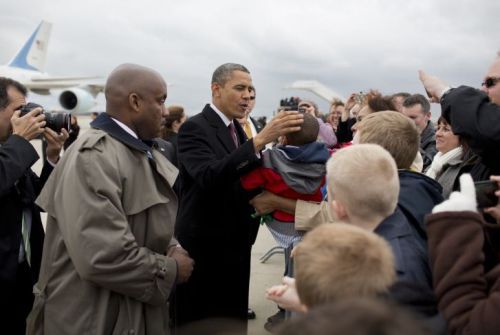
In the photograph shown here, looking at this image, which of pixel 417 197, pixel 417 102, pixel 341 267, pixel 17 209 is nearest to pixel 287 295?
pixel 341 267

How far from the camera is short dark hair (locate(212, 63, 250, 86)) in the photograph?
314 centimetres

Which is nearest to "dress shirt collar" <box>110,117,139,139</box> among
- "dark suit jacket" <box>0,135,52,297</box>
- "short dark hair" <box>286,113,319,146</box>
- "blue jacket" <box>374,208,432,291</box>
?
"dark suit jacket" <box>0,135,52,297</box>

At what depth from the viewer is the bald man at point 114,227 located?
6.34ft

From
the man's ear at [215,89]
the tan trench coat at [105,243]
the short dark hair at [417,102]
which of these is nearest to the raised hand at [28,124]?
the tan trench coat at [105,243]

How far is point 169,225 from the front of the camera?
2229 millimetres

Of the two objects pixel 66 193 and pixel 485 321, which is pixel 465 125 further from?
pixel 66 193

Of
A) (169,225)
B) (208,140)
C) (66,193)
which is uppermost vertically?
(208,140)

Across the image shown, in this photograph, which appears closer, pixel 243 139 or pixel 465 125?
pixel 465 125

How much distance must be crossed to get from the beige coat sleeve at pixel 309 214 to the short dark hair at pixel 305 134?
361 mm

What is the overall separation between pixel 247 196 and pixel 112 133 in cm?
103

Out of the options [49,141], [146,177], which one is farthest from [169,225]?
[49,141]

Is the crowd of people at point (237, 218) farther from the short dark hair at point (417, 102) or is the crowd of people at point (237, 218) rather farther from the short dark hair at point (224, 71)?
the short dark hair at point (417, 102)

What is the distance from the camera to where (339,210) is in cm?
165

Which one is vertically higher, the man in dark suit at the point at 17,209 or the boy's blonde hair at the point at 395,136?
the boy's blonde hair at the point at 395,136
